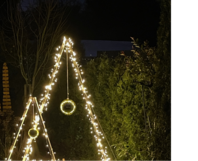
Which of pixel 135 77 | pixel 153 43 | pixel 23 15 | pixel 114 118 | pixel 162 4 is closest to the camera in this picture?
pixel 162 4

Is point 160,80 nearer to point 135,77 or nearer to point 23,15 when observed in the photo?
point 135,77

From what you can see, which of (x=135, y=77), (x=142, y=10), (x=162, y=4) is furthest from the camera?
(x=142, y=10)

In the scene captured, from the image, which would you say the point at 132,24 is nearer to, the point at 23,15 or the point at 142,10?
the point at 142,10

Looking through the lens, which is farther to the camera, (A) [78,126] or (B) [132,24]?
(B) [132,24]

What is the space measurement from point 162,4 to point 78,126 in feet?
13.5

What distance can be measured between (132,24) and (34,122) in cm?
775

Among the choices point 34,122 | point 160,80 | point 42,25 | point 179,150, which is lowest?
point 179,150

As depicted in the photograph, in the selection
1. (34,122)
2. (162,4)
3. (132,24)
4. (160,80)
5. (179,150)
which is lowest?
(179,150)

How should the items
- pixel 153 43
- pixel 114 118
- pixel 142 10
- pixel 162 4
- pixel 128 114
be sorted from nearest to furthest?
pixel 162 4
pixel 128 114
pixel 114 118
pixel 153 43
pixel 142 10

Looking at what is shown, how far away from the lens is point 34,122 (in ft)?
17.9

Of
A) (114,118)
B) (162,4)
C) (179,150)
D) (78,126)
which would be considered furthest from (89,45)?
(179,150)

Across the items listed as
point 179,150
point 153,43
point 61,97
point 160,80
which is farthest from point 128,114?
point 153,43

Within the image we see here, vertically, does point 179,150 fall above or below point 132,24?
below

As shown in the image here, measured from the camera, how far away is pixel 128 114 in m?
5.43
